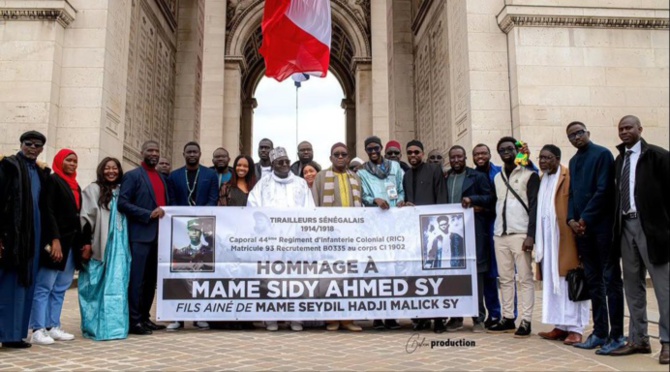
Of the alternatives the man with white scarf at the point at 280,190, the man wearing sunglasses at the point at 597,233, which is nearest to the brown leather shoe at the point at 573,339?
the man wearing sunglasses at the point at 597,233

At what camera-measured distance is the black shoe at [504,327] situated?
620cm

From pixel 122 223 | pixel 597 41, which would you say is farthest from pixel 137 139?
pixel 597 41

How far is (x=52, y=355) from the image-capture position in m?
4.98

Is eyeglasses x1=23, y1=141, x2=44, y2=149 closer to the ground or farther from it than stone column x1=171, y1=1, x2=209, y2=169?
closer to the ground

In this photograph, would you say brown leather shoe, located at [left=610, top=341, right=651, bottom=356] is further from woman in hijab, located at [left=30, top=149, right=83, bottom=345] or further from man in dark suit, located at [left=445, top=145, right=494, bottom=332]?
woman in hijab, located at [left=30, top=149, right=83, bottom=345]

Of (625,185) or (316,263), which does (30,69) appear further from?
(625,185)

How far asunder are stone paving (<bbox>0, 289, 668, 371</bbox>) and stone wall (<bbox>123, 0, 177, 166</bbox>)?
8834mm

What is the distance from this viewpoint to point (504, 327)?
622 centimetres

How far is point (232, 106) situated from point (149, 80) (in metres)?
5.52

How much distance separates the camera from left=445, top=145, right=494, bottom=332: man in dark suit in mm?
6320

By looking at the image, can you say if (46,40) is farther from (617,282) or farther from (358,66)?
(358,66)

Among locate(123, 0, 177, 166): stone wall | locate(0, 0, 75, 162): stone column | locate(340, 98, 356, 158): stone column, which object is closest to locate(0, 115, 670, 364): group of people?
locate(0, 0, 75, 162): stone column

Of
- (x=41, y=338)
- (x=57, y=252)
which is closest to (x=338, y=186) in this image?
(x=57, y=252)

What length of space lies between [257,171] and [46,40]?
5.93 m
